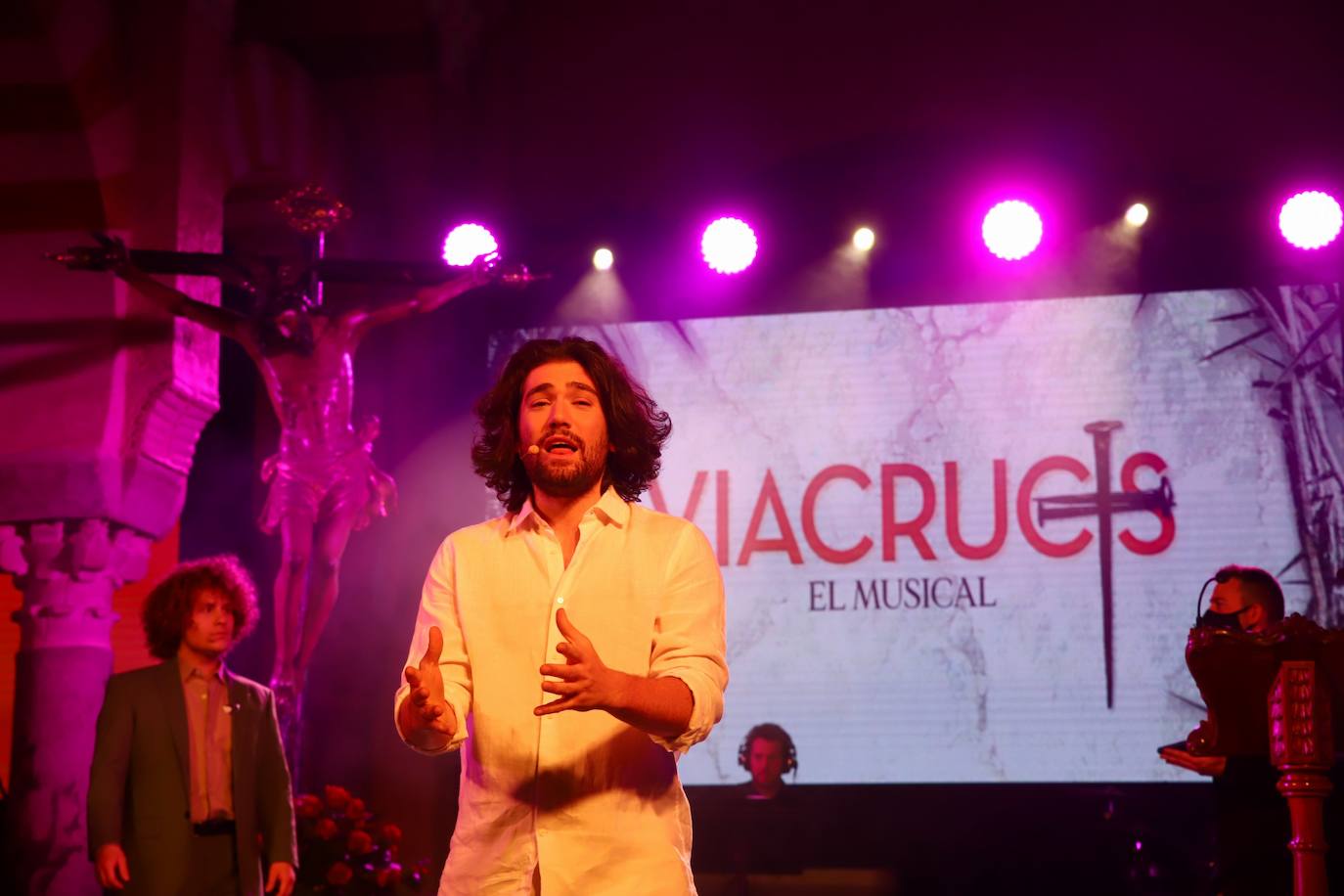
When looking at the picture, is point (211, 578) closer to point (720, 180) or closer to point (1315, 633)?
point (1315, 633)

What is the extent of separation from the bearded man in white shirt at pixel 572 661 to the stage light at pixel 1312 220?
17.1ft

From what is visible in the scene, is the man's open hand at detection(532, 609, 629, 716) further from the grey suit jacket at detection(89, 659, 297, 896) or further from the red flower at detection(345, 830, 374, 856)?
the red flower at detection(345, 830, 374, 856)

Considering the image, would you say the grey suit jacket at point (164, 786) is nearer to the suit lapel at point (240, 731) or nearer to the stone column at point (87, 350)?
the suit lapel at point (240, 731)

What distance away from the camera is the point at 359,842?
17.0 ft

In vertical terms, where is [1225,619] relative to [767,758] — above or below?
above

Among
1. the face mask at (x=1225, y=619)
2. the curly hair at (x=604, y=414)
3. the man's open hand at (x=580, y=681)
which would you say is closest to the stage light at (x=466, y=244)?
the face mask at (x=1225, y=619)

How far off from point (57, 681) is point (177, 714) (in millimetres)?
2251

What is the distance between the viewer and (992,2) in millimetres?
7664

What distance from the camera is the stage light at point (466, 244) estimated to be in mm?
7355

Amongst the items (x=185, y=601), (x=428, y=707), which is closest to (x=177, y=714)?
(x=185, y=601)

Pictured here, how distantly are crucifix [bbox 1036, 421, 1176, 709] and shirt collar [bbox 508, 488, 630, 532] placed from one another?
4607 millimetres

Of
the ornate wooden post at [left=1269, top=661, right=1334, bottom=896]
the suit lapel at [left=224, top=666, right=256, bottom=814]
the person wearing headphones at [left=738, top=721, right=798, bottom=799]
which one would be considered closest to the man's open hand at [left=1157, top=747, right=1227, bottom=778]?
the ornate wooden post at [left=1269, top=661, right=1334, bottom=896]

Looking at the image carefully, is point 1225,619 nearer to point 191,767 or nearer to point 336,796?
point 191,767

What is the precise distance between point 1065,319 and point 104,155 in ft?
14.8
